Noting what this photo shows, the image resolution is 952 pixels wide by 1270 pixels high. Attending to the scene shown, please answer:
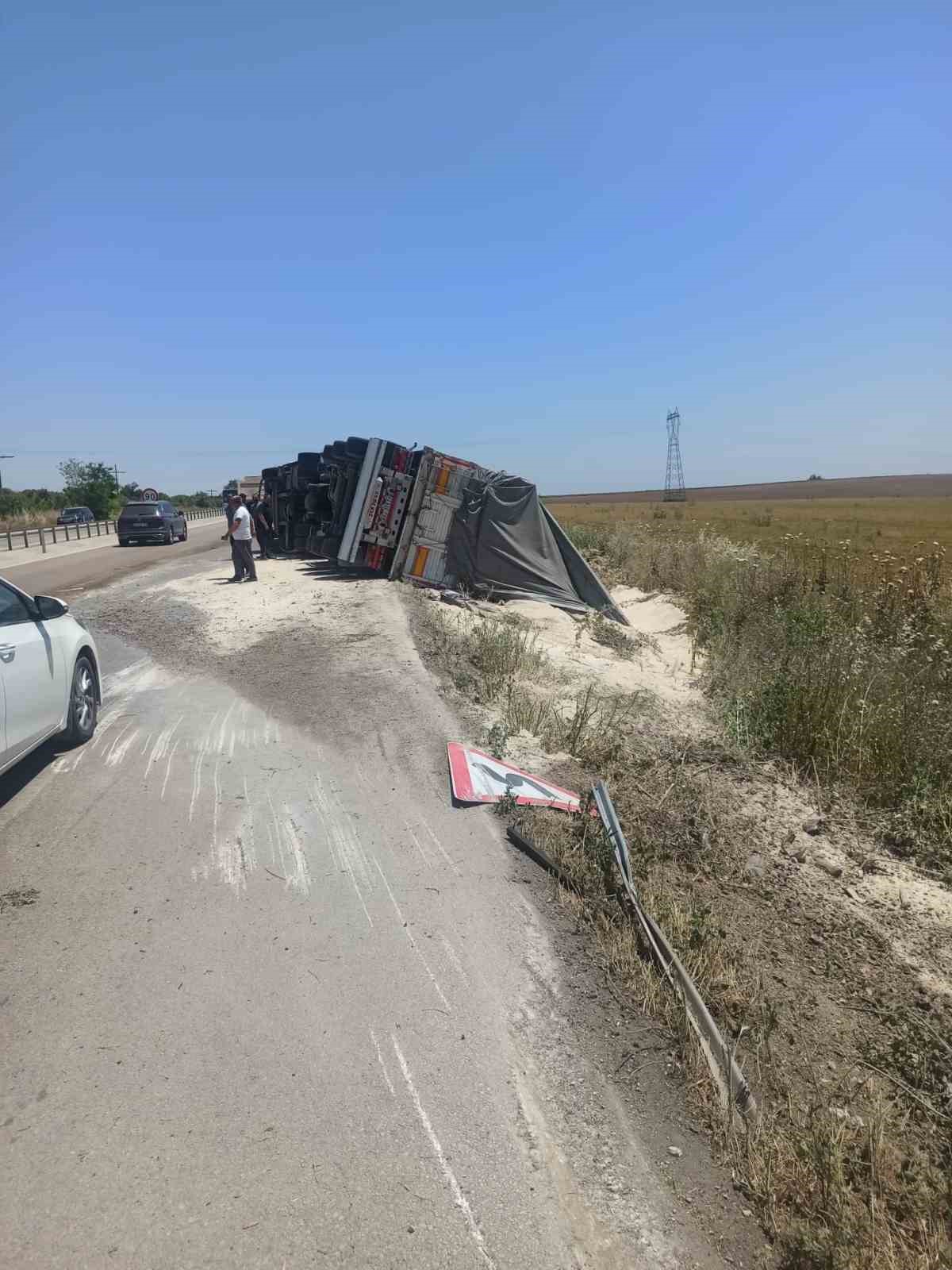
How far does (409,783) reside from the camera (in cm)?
577

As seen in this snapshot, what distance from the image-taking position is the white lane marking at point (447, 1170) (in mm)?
2367

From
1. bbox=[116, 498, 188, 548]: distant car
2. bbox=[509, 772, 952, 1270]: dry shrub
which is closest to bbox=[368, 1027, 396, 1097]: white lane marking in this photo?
bbox=[509, 772, 952, 1270]: dry shrub

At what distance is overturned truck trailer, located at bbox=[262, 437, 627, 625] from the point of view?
50.4ft

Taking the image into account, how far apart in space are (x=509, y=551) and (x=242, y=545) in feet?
16.7

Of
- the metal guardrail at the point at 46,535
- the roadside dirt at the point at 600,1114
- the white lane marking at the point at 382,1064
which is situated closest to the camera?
the roadside dirt at the point at 600,1114

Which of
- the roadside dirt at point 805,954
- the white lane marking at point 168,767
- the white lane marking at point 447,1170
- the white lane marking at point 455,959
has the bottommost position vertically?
the roadside dirt at point 805,954

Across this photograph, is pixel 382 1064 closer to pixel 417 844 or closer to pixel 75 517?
pixel 417 844

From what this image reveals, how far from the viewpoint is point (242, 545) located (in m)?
15.5

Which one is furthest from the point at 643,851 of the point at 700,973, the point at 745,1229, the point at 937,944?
the point at 745,1229

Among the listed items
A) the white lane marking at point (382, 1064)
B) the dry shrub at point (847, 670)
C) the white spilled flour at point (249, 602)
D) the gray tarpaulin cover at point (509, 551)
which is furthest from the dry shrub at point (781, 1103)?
the gray tarpaulin cover at point (509, 551)

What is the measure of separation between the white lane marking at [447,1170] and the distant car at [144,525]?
32.3m

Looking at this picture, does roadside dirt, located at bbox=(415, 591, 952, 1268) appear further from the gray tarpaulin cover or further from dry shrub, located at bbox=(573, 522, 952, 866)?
the gray tarpaulin cover

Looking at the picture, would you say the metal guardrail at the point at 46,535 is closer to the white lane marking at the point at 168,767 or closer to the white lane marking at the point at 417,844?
the white lane marking at the point at 168,767

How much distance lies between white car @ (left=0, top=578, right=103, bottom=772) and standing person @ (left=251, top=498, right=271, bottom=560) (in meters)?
15.7
